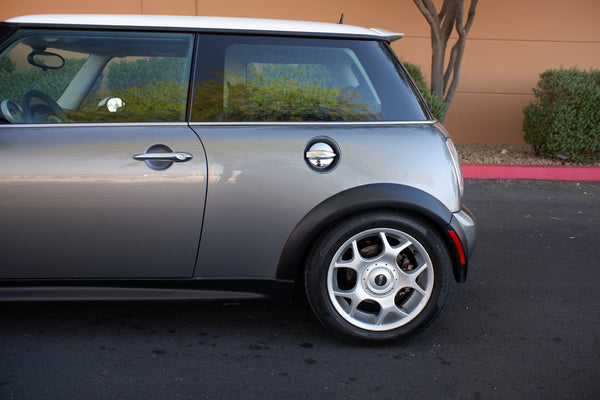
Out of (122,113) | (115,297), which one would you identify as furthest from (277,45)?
(115,297)

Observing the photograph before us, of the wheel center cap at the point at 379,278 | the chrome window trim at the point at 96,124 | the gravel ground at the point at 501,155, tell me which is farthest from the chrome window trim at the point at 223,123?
the gravel ground at the point at 501,155

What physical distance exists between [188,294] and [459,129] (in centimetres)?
837

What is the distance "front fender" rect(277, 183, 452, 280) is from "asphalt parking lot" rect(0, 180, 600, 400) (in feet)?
1.57

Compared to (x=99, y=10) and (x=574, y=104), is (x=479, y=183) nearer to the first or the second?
(x=574, y=104)

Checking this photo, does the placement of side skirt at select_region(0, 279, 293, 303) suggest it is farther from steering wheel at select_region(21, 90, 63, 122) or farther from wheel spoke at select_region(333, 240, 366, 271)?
steering wheel at select_region(21, 90, 63, 122)

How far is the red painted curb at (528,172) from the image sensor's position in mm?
7816

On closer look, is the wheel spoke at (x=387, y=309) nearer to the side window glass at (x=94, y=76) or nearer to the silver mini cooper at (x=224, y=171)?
the silver mini cooper at (x=224, y=171)

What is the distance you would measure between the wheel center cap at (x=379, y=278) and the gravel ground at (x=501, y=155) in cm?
560

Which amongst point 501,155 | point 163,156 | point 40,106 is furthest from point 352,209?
point 501,155

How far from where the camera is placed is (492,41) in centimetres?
1022

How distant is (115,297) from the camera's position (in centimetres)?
283

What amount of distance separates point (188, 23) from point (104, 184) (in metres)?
0.89

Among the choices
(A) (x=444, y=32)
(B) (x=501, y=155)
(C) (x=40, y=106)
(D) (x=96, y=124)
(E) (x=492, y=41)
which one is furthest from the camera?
(E) (x=492, y=41)

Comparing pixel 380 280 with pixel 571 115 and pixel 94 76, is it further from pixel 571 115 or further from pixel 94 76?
pixel 571 115
